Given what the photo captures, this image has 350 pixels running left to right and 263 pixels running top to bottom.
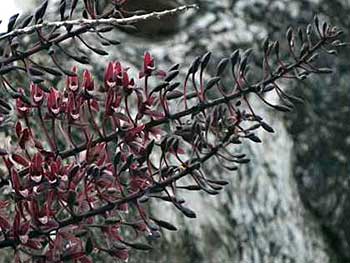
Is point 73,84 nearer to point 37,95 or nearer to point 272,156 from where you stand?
point 37,95

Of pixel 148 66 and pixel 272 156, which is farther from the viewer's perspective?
pixel 272 156

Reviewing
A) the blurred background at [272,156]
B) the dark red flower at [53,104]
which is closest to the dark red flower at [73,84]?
the dark red flower at [53,104]

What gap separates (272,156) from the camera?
3.28m

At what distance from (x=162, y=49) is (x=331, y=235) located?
99cm

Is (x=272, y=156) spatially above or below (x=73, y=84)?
above

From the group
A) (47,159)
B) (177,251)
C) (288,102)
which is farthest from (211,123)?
(177,251)

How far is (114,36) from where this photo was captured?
3.32m

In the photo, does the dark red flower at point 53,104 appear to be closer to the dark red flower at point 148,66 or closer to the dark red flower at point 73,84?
the dark red flower at point 73,84

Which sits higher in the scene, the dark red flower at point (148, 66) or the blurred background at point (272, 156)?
the blurred background at point (272, 156)

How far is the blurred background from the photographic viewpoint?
2.88m

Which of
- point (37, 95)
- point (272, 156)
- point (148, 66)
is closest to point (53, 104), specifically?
point (37, 95)

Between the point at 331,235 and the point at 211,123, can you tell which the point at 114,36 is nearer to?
the point at 331,235

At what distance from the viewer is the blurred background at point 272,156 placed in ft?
9.44

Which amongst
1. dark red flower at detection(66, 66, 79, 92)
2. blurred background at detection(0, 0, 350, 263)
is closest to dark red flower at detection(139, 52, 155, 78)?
dark red flower at detection(66, 66, 79, 92)
